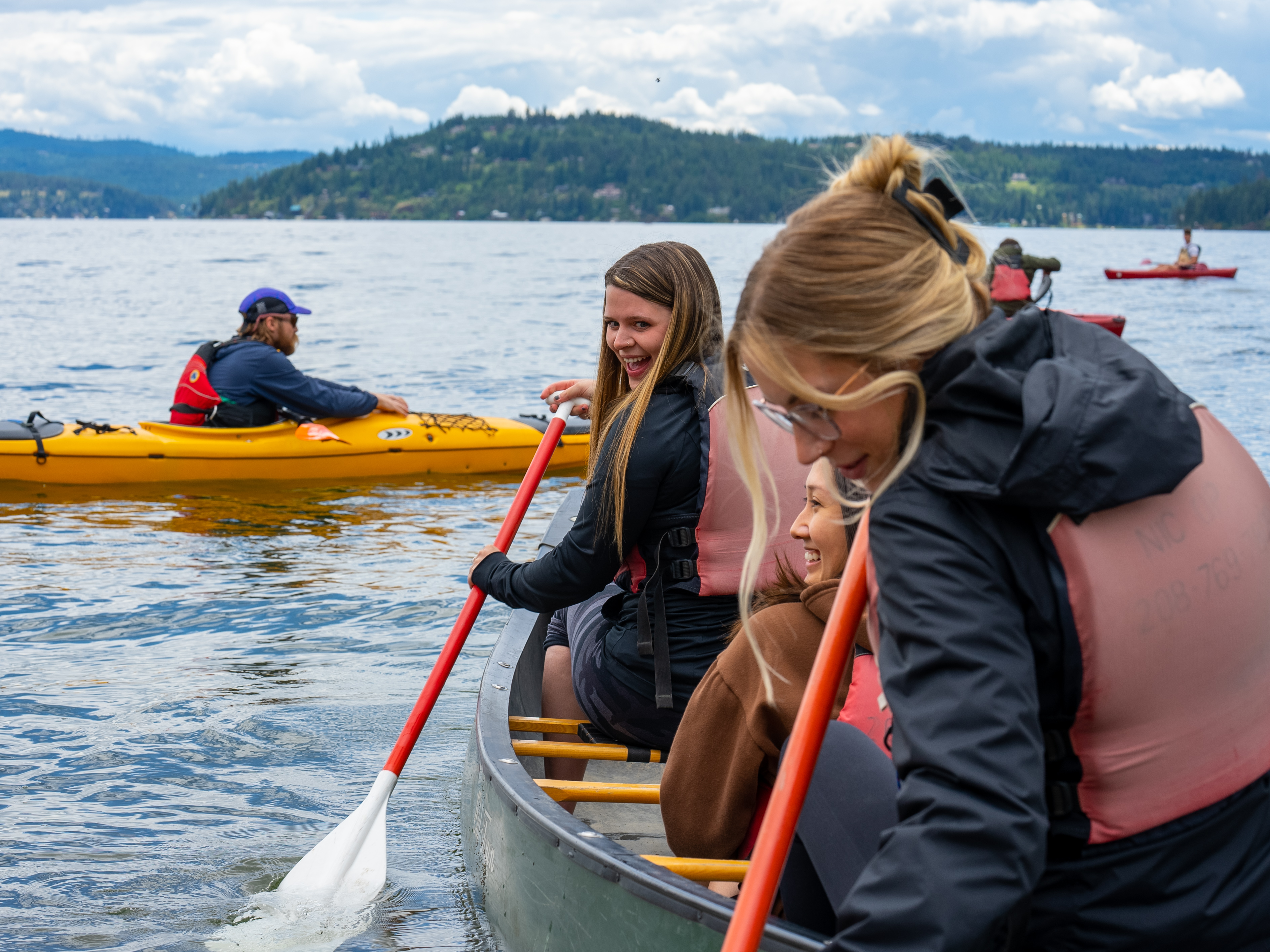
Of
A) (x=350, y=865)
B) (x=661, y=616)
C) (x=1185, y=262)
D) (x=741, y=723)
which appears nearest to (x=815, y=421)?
(x=741, y=723)

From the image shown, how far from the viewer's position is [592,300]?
39.4 meters

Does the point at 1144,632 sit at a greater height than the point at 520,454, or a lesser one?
greater

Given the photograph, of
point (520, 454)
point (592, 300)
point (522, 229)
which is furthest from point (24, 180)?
point (520, 454)

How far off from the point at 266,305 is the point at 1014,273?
6.67m

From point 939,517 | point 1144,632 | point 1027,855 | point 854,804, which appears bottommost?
point 854,804

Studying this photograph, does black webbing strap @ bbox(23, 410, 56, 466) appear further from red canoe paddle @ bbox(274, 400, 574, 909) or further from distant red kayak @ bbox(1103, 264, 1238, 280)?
distant red kayak @ bbox(1103, 264, 1238, 280)

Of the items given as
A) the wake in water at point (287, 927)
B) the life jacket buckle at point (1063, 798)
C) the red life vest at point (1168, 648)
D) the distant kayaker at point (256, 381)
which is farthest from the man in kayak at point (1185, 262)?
the life jacket buckle at point (1063, 798)

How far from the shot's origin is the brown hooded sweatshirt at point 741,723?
8.04 feet

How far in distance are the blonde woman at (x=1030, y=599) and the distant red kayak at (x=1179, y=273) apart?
44.9 m

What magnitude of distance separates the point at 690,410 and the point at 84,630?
195 inches

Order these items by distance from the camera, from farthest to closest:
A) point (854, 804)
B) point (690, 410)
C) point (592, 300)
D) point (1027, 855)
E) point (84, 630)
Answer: point (592, 300) → point (84, 630) → point (690, 410) → point (854, 804) → point (1027, 855)

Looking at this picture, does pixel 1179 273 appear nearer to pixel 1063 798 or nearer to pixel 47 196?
pixel 1063 798

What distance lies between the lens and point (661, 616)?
11.4 feet

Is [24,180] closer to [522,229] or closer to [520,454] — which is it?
[522,229]
